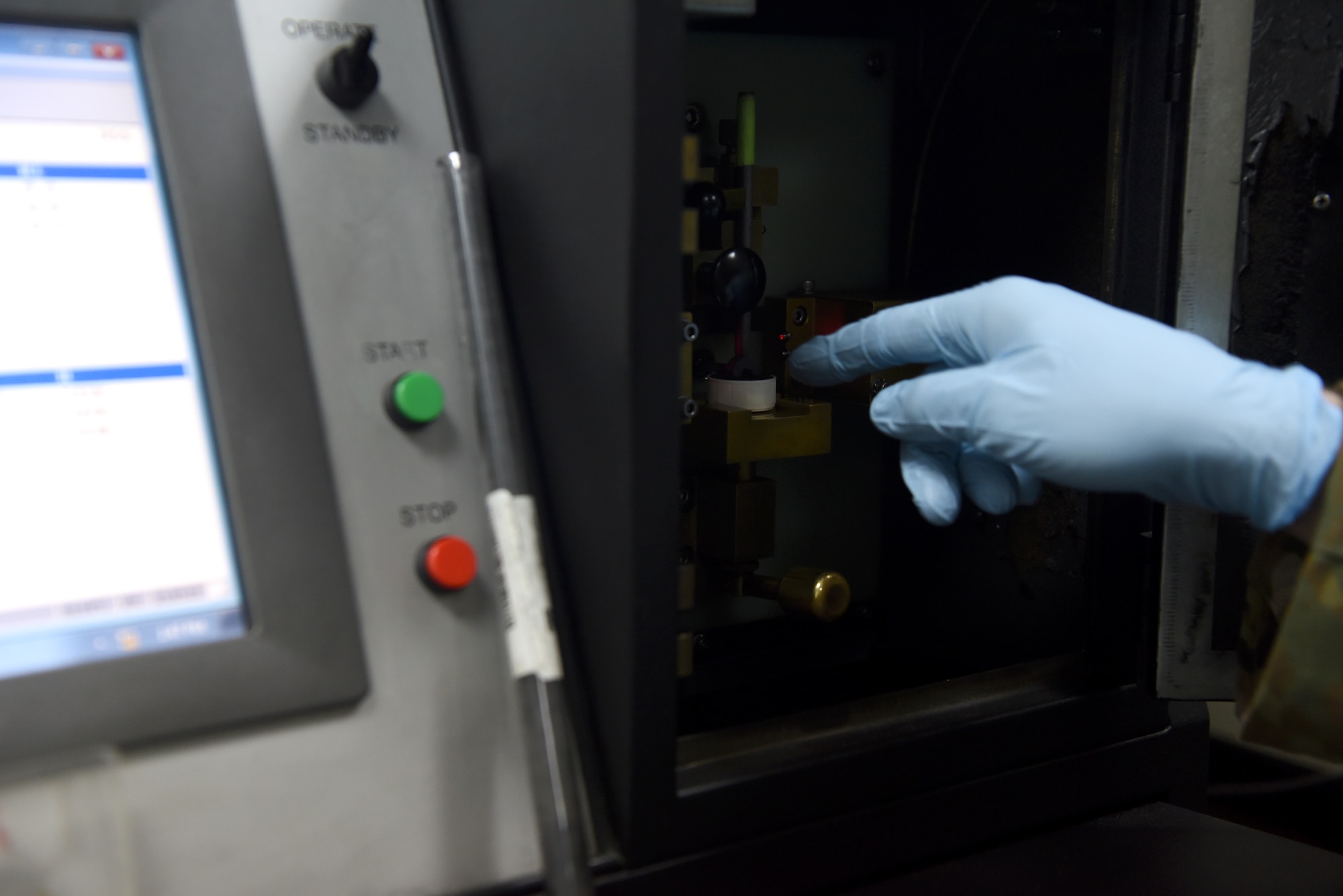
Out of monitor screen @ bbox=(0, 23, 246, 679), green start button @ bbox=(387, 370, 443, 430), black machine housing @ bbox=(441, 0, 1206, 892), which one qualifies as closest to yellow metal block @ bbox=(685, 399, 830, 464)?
black machine housing @ bbox=(441, 0, 1206, 892)

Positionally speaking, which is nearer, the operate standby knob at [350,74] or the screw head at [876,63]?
the operate standby knob at [350,74]

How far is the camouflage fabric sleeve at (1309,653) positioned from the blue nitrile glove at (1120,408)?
1.5 inches

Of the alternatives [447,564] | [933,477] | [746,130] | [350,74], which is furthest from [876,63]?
[447,564]

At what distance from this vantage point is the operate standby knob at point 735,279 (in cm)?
78

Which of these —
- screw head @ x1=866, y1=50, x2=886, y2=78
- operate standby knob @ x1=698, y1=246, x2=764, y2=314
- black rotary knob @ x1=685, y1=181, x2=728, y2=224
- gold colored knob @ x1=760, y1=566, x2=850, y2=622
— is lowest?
gold colored knob @ x1=760, y1=566, x2=850, y2=622

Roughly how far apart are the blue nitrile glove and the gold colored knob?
0.41 ft

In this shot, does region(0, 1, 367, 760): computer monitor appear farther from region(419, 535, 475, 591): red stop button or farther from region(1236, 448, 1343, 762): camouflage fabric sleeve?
region(1236, 448, 1343, 762): camouflage fabric sleeve

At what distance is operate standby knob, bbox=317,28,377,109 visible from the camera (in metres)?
0.55

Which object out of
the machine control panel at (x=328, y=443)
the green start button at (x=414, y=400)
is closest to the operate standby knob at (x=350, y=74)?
the machine control panel at (x=328, y=443)

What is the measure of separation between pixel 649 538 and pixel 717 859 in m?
0.19

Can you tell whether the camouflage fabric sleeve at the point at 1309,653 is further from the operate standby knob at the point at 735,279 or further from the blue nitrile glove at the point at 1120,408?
the operate standby knob at the point at 735,279

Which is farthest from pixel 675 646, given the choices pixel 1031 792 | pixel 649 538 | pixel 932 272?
pixel 932 272

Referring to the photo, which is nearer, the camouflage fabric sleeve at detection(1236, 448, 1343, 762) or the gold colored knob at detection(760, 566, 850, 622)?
the camouflage fabric sleeve at detection(1236, 448, 1343, 762)

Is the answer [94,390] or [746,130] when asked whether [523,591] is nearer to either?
[94,390]
